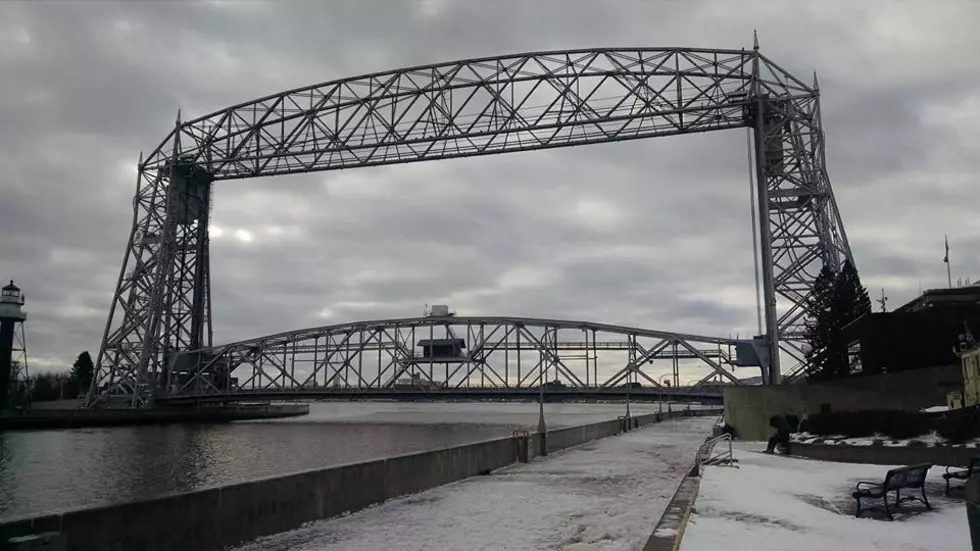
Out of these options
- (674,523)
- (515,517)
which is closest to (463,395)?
(515,517)

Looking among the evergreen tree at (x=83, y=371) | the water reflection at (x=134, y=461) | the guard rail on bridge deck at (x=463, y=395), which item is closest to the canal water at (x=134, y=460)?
the water reflection at (x=134, y=461)

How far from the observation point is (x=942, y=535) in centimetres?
900

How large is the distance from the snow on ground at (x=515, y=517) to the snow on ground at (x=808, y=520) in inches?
48.3

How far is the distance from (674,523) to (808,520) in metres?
2.25

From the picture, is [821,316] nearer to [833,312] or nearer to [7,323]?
[833,312]

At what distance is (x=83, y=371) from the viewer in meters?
136

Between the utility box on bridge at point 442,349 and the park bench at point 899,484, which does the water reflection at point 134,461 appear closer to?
the park bench at point 899,484

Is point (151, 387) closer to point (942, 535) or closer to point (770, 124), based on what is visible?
point (770, 124)

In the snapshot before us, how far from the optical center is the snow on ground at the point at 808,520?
8.74 meters

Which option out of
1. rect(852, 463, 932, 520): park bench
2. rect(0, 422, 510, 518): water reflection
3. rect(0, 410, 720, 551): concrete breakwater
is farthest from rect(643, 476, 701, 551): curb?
rect(0, 422, 510, 518): water reflection

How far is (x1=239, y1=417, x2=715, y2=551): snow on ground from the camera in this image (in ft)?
34.7

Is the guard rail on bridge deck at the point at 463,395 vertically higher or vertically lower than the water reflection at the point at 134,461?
higher

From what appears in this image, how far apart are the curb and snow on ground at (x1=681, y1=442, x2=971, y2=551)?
0.12 metres

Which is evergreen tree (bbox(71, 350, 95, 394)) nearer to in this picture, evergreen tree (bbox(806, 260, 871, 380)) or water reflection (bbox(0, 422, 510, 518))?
water reflection (bbox(0, 422, 510, 518))
